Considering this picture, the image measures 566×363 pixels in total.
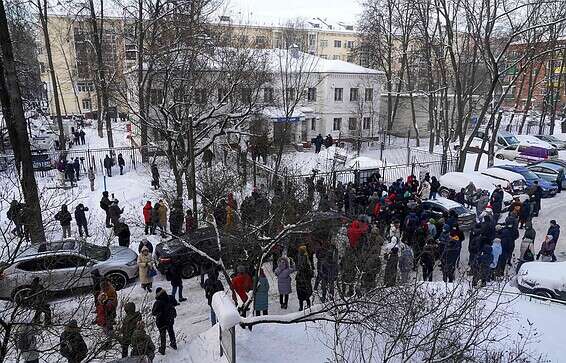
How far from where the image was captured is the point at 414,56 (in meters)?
33.3

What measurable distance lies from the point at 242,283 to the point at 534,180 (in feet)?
53.9

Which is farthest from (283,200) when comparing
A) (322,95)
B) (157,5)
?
(322,95)

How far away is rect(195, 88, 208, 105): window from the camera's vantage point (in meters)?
21.3

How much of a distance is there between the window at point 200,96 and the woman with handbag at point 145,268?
10546 mm

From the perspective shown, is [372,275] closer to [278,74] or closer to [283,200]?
[283,200]

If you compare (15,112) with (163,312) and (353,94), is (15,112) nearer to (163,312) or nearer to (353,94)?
(163,312)

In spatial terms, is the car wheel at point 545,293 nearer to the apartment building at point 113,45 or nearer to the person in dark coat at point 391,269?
the person in dark coat at point 391,269

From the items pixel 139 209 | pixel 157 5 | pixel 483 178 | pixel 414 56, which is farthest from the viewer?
pixel 414 56

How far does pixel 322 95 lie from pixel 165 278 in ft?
78.1

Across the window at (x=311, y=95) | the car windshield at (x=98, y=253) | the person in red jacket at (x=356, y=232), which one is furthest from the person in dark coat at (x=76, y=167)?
the window at (x=311, y=95)

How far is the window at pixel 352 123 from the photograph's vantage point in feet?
119

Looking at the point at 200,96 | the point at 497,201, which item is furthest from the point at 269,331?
the point at 200,96

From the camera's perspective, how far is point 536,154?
28.1 meters

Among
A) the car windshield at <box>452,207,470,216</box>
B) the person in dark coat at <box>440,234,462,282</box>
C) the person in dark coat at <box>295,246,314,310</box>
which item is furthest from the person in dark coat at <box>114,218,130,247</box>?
the car windshield at <box>452,207,470,216</box>
